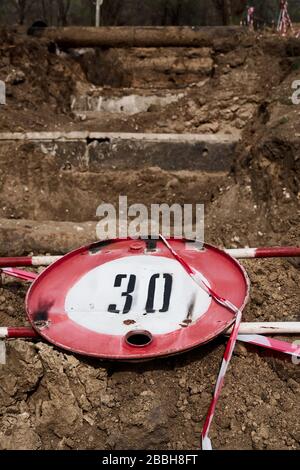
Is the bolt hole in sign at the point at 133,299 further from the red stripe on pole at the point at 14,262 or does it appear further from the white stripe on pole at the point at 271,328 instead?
the red stripe on pole at the point at 14,262

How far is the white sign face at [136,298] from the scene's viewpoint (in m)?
2.82

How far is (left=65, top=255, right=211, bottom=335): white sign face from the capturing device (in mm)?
2818

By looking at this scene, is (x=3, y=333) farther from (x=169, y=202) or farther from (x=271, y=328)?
(x=169, y=202)

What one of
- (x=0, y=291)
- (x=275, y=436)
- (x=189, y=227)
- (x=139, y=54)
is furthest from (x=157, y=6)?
(x=275, y=436)

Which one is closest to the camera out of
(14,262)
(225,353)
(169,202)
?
(225,353)

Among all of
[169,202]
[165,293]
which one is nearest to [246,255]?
[165,293]

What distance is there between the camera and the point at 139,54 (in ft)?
34.1

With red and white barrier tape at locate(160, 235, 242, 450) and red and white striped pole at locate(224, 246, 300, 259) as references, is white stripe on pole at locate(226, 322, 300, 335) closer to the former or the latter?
red and white barrier tape at locate(160, 235, 242, 450)

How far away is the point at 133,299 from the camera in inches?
118

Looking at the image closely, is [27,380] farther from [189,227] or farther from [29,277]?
[189,227]

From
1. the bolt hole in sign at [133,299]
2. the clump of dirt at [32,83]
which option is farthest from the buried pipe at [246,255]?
the clump of dirt at [32,83]

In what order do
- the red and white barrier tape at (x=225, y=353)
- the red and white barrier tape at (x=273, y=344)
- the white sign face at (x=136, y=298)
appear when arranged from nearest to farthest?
the red and white barrier tape at (x=225, y=353)
the red and white barrier tape at (x=273, y=344)
the white sign face at (x=136, y=298)

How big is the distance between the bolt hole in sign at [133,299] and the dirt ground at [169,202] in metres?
0.14

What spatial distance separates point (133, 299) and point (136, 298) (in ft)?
0.07
